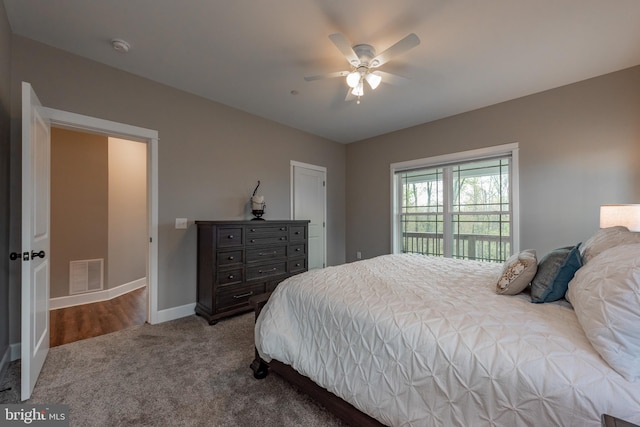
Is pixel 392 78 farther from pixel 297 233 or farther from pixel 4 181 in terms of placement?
pixel 4 181

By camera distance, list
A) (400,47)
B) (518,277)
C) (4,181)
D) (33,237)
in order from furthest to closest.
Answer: (4,181), (400,47), (33,237), (518,277)

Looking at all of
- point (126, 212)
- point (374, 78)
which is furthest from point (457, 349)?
point (126, 212)

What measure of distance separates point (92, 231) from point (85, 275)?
0.61 meters

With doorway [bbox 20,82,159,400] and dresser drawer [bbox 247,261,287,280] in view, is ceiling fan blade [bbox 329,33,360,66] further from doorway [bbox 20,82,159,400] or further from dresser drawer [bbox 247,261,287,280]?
dresser drawer [bbox 247,261,287,280]

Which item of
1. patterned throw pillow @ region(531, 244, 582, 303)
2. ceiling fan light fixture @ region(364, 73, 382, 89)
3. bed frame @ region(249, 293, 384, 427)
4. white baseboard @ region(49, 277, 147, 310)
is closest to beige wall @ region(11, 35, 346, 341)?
white baseboard @ region(49, 277, 147, 310)

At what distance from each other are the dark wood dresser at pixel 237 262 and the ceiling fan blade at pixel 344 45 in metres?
2.02

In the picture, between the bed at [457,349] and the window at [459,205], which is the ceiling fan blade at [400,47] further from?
the window at [459,205]

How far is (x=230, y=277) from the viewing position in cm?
305

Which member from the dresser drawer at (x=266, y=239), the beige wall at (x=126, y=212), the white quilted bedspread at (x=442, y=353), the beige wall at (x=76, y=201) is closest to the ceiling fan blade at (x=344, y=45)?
the white quilted bedspread at (x=442, y=353)

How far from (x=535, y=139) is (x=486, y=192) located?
0.84 metres

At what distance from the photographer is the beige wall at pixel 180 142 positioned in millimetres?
2369

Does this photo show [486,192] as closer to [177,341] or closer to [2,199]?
[177,341]

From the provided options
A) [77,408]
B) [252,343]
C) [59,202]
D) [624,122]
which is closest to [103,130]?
[59,202]

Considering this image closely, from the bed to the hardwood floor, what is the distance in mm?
2055
